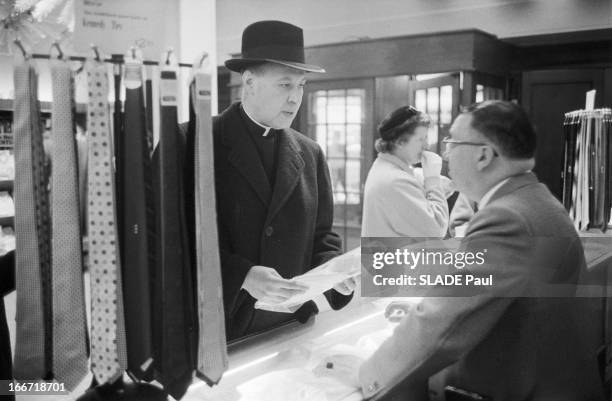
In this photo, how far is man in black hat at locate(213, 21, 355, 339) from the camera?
141 centimetres

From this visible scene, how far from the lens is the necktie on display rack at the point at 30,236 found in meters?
0.97

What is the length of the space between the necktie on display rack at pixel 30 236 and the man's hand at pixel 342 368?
2.09 feet

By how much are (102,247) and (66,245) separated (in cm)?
6

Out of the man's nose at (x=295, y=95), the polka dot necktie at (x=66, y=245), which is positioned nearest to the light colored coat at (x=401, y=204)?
the man's nose at (x=295, y=95)

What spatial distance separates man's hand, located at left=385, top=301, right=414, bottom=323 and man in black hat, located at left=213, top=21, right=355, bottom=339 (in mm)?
266

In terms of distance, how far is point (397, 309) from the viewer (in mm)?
1766

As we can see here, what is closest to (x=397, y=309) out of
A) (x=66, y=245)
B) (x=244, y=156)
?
(x=244, y=156)

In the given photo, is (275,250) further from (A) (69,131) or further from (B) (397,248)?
(A) (69,131)

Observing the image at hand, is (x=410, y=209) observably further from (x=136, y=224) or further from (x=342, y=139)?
(x=342, y=139)

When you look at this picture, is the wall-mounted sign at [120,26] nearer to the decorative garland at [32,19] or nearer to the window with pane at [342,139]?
the decorative garland at [32,19]

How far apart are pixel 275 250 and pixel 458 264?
0.49 m

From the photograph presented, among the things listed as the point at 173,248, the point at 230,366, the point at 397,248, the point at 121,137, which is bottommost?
the point at 230,366

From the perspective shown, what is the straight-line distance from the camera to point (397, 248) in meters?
1.88

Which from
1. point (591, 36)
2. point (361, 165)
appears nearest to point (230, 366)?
point (361, 165)
